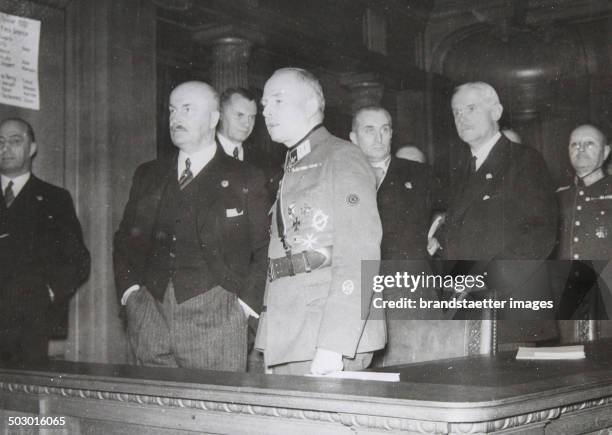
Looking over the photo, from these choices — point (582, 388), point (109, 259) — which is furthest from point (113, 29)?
point (582, 388)

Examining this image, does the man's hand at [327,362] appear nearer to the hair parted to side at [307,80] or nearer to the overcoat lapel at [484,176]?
the hair parted to side at [307,80]

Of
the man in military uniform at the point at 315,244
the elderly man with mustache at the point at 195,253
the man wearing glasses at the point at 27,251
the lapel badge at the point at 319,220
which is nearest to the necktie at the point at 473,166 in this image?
the elderly man with mustache at the point at 195,253

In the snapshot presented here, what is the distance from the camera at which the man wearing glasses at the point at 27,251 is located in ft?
10.5

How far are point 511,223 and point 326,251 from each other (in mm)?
1052

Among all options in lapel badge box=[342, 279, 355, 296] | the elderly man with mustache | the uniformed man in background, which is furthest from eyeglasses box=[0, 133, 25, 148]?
lapel badge box=[342, 279, 355, 296]

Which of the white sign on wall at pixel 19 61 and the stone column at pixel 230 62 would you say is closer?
the white sign on wall at pixel 19 61

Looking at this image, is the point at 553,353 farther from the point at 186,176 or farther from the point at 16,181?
the point at 16,181

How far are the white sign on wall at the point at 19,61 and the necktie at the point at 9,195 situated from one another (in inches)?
15.4

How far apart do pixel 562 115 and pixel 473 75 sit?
744 mm

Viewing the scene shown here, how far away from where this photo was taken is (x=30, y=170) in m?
3.39

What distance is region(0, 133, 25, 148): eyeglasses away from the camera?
3.31m

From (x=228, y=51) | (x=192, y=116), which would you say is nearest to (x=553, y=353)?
(x=192, y=116)

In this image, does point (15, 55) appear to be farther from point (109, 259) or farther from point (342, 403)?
point (342, 403)

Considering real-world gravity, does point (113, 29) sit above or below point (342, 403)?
above
